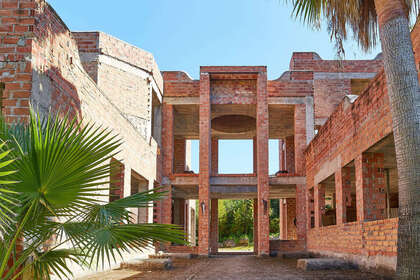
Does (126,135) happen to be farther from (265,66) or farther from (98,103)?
(265,66)

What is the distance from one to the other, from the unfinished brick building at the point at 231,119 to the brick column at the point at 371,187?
0.02m

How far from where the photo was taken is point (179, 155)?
25078 millimetres

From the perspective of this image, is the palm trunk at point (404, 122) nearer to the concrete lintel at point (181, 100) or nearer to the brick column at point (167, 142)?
the concrete lintel at point (181, 100)

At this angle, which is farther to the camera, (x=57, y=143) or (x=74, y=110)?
(x=74, y=110)

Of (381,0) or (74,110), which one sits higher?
(381,0)

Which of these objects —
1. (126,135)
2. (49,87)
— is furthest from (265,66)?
(49,87)

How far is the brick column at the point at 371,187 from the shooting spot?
33.9 feet

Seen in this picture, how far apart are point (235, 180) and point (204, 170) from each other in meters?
1.39

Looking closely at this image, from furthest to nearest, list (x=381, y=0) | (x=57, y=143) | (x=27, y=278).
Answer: (x=381, y=0) < (x=27, y=278) < (x=57, y=143)

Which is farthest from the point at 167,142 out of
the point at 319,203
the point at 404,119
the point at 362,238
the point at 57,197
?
the point at 57,197

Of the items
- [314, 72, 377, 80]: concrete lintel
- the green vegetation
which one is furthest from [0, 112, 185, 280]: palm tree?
the green vegetation

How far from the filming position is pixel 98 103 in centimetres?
1018

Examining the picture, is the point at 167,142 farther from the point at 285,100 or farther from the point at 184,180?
Result: the point at 285,100

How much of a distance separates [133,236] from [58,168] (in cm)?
81
